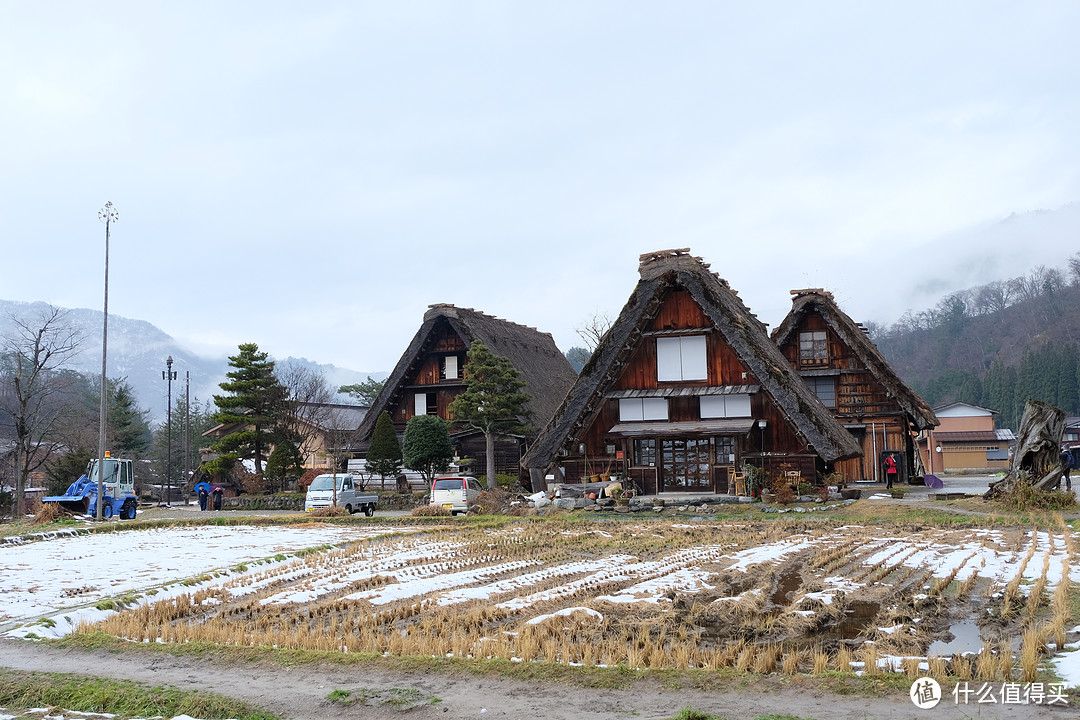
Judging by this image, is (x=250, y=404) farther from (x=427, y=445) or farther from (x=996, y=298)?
(x=996, y=298)

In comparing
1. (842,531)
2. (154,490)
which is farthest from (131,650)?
(154,490)

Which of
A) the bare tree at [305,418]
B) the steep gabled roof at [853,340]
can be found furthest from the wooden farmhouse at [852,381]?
the bare tree at [305,418]

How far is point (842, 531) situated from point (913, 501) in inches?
287

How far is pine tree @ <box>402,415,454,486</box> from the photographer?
3712 centimetres

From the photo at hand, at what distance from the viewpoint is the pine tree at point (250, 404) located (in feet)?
133

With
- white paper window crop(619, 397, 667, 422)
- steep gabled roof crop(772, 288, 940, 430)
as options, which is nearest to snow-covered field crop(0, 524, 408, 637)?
white paper window crop(619, 397, 667, 422)

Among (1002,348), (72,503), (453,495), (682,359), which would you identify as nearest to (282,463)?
(72,503)

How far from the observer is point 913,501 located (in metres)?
24.6

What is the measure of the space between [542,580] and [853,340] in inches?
1029

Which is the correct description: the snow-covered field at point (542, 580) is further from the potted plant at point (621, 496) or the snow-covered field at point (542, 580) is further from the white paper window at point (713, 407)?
the white paper window at point (713, 407)

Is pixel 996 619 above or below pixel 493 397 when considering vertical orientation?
below

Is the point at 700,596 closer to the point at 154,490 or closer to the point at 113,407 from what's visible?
the point at 154,490

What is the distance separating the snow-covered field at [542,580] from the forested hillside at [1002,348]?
255 ft

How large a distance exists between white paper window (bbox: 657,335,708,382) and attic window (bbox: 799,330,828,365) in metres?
7.45
